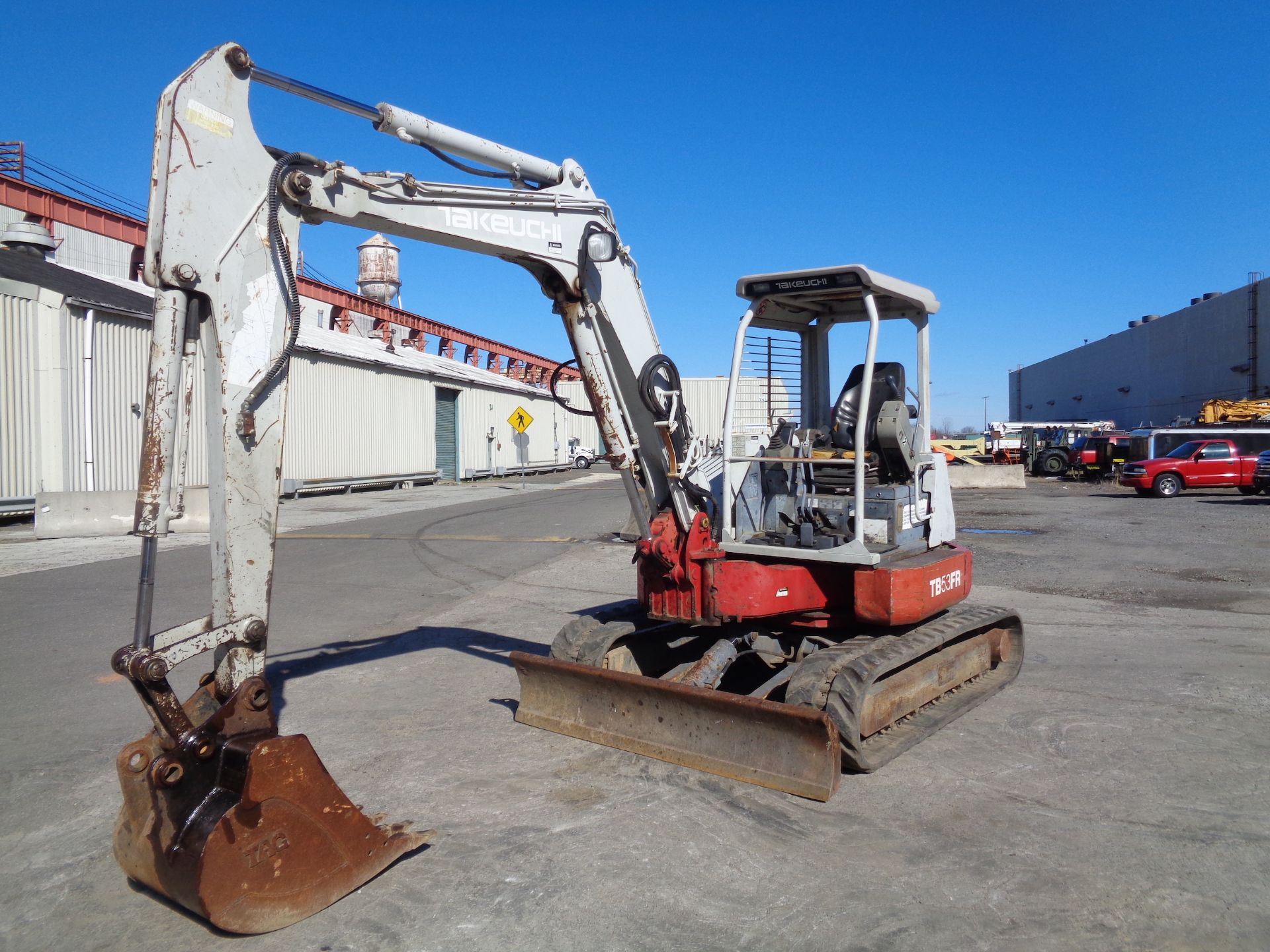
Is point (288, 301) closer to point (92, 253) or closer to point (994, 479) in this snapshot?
point (994, 479)

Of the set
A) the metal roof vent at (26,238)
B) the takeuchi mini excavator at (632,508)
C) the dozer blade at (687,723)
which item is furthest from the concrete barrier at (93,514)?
the takeuchi mini excavator at (632,508)

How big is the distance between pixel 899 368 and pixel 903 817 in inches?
121

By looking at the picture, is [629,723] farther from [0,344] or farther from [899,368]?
[0,344]

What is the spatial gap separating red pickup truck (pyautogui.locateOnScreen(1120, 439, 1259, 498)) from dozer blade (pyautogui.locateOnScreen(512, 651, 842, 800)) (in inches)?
957

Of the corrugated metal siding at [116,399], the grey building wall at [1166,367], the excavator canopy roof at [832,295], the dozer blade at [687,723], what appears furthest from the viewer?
the grey building wall at [1166,367]

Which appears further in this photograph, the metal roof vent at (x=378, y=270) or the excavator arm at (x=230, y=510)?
the metal roof vent at (x=378, y=270)

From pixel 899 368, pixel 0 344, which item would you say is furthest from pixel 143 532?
pixel 0 344

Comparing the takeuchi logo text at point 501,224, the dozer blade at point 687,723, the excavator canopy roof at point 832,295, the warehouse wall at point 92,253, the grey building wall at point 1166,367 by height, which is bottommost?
the dozer blade at point 687,723

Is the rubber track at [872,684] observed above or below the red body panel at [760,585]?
below

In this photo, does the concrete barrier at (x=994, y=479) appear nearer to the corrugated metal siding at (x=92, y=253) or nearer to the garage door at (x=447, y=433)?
the garage door at (x=447, y=433)

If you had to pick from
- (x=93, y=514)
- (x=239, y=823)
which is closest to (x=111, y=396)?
(x=93, y=514)

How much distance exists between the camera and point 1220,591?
11.2 metres

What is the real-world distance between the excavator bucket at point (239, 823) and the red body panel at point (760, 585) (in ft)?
8.02

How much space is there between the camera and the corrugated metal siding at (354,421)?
27.5 meters
